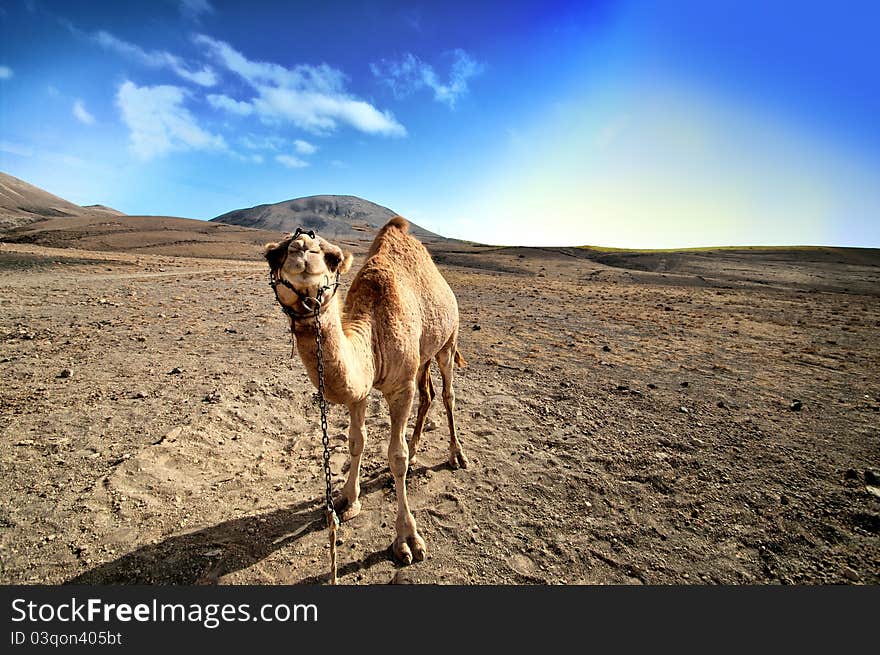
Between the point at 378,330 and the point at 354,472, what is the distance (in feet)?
5.60

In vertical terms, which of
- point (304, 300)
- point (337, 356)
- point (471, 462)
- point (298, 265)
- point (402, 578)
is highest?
point (298, 265)

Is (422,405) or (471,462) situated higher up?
(422,405)

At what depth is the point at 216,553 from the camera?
3.40 meters

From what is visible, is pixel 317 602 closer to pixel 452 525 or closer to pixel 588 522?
pixel 452 525

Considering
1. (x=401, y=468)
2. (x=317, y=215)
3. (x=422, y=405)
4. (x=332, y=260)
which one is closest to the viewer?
(x=332, y=260)

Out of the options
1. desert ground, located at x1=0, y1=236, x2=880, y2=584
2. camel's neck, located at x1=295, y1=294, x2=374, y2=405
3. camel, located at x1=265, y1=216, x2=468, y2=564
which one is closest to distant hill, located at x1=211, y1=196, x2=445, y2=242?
desert ground, located at x1=0, y1=236, x2=880, y2=584

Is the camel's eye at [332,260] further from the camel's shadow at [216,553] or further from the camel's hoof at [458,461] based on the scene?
the camel's hoof at [458,461]

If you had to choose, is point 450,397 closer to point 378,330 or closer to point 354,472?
point 354,472

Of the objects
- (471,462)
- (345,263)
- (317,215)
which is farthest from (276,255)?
(317,215)

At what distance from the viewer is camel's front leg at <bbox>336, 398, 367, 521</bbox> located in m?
3.98

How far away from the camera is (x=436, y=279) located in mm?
4922

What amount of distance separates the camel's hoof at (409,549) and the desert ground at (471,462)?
8cm

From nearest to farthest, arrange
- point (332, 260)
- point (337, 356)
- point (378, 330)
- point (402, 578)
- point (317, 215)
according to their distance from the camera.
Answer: point (332, 260), point (337, 356), point (402, 578), point (378, 330), point (317, 215)

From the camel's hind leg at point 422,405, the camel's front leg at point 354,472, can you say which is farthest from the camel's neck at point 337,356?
the camel's hind leg at point 422,405
